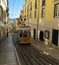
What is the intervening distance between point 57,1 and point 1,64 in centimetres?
1477

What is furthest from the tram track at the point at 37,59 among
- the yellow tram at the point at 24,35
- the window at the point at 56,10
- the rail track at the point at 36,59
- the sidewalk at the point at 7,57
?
the yellow tram at the point at 24,35

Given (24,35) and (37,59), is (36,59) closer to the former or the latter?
(37,59)

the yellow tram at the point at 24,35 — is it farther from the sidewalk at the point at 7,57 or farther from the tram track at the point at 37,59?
the tram track at the point at 37,59

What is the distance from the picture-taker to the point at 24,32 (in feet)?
114

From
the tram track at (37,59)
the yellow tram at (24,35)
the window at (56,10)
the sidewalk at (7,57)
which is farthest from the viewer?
the yellow tram at (24,35)

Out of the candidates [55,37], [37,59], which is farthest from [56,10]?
[37,59]

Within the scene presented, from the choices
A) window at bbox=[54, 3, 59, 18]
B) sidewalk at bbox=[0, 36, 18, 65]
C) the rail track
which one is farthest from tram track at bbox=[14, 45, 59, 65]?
window at bbox=[54, 3, 59, 18]

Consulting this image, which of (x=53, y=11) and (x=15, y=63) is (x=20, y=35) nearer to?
(x=53, y=11)

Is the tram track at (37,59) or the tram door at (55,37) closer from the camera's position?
the tram track at (37,59)

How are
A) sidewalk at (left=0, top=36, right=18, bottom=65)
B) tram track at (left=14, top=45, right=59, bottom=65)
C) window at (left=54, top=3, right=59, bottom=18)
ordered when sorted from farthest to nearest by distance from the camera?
window at (left=54, top=3, right=59, bottom=18) → sidewalk at (left=0, top=36, right=18, bottom=65) → tram track at (left=14, top=45, right=59, bottom=65)

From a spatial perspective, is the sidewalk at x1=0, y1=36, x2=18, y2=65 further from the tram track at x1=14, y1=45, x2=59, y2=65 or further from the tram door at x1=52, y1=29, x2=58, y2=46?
the tram door at x1=52, y1=29, x2=58, y2=46

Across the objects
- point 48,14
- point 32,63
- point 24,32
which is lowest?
point 32,63

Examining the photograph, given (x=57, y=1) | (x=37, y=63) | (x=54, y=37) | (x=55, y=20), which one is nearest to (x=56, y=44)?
(x=54, y=37)

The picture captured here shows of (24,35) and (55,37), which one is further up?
(24,35)
